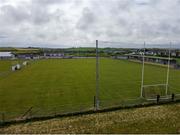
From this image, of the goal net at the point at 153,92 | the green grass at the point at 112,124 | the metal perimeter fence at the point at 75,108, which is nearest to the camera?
the green grass at the point at 112,124

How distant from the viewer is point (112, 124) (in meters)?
12.7

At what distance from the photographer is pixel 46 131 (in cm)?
1179

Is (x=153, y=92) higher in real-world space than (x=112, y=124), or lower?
higher

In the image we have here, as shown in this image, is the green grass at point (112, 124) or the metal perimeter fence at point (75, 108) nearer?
the green grass at point (112, 124)

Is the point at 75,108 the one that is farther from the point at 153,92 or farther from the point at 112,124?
Answer: the point at 153,92

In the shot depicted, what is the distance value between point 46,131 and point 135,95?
35.5ft

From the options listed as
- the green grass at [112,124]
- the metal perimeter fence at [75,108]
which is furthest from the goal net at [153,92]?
the green grass at [112,124]

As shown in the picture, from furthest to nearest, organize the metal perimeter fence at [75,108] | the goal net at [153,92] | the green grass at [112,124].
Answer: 1. the goal net at [153,92]
2. the metal perimeter fence at [75,108]
3. the green grass at [112,124]

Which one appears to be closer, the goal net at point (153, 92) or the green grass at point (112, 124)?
the green grass at point (112, 124)

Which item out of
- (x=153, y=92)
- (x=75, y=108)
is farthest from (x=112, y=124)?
(x=153, y=92)

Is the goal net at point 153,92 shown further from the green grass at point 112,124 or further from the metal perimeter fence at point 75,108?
the green grass at point 112,124

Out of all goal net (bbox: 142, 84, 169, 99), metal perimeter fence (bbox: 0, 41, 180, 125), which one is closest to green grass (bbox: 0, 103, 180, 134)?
metal perimeter fence (bbox: 0, 41, 180, 125)

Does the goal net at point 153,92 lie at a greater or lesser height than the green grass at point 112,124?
greater

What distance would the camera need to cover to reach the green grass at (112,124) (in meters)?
11.9
